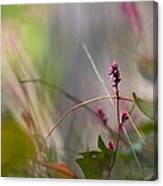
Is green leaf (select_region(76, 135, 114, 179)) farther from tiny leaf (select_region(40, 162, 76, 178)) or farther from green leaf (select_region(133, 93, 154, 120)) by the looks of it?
green leaf (select_region(133, 93, 154, 120))

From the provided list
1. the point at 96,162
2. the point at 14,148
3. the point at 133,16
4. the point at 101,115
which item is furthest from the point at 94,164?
the point at 133,16

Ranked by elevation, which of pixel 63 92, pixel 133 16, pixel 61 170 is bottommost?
pixel 61 170

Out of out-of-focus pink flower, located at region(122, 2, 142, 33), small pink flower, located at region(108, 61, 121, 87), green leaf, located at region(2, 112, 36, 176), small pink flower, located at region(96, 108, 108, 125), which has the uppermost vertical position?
out-of-focus pink flower, located at region(122, 2, 142, 33)

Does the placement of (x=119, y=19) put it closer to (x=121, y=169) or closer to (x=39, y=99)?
(x=39, y=99)

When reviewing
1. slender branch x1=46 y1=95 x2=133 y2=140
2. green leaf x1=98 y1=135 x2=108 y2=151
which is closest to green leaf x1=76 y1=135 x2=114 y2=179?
green leaf x1=98 y1=135 x2=108 y2=151

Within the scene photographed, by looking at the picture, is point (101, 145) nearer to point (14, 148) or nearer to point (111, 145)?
point (111, 145)

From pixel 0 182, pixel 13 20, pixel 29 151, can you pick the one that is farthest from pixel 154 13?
pixel 0 182

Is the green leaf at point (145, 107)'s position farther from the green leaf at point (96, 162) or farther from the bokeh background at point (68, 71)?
the green leaf at point (96, 162)
